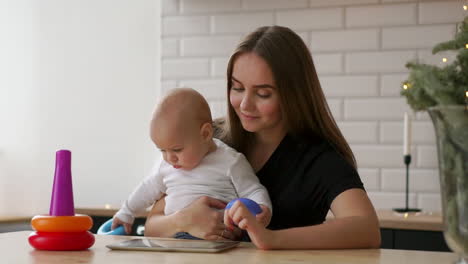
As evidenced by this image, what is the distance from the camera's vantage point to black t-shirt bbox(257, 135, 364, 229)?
1970mm

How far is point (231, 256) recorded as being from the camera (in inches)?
59.1

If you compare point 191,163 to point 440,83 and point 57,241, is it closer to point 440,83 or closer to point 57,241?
point 57,241

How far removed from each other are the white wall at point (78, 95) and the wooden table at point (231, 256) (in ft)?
7.13

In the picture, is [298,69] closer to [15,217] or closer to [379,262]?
[379,262]

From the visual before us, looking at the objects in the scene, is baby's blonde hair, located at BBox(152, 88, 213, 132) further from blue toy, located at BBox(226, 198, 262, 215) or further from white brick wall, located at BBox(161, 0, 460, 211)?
white brick wall, located at BBox(161, 0, 460, 211)

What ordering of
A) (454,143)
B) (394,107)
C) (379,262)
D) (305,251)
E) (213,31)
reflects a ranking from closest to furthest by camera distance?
(454,143) → (379,262) → (305,251) → (394,107) → (213,31)

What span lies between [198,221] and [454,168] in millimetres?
827

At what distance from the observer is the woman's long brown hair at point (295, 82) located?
200 centimetres

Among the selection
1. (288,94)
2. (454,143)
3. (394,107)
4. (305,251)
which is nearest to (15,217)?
(394,107)

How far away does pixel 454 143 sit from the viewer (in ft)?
3.84

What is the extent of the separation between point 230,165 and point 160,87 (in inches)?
71.2

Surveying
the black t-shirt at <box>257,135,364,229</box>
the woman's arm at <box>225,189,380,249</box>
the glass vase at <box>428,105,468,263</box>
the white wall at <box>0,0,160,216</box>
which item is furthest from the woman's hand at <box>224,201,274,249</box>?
the white wall at <box>0,0,160,216</box>

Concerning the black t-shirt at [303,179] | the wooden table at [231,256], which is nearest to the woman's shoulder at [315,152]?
the black t-shirt at [303,179]

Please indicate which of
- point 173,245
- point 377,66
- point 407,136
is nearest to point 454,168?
point 173,245
